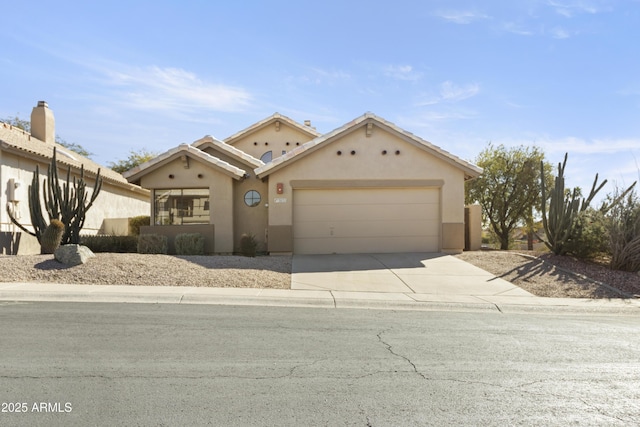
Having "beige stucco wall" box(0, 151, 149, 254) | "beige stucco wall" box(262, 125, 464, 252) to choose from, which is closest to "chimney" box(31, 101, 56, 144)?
"beige stucco wall" box(0, 151, 149, 254)

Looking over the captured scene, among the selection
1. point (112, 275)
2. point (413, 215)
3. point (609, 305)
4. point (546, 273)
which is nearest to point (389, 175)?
point (413, 215)

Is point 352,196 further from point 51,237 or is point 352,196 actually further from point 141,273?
point 51,237

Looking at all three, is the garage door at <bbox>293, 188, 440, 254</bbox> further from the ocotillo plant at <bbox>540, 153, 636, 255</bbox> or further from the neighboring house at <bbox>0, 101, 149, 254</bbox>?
the neighboring house at <bbox>0, 101, 149, 254</bbox>

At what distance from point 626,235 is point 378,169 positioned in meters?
8.01

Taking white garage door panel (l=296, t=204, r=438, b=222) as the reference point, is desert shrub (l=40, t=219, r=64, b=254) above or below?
below

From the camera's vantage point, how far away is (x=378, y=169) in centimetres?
1794

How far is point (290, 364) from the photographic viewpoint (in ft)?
18.8

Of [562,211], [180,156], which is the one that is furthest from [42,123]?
[562,211]

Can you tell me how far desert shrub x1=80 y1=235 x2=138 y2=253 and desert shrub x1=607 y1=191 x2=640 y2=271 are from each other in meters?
15.2

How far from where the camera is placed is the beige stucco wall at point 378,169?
Result: 58.5 ft

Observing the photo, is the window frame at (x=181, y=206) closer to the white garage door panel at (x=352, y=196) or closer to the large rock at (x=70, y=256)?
the white garage door panel at (x=352, y=196)

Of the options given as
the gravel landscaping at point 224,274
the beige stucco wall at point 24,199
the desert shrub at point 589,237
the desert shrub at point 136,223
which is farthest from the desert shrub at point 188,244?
the desert shrub at point 589,237

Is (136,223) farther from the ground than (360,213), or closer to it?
closer to it

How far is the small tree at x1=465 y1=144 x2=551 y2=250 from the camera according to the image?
28.2 meters
